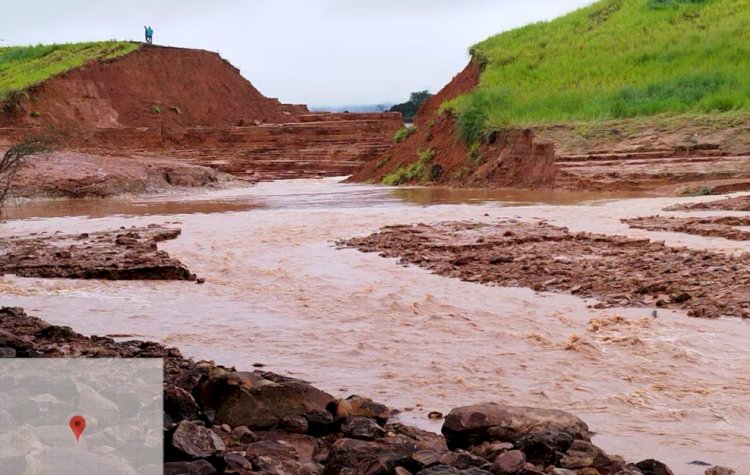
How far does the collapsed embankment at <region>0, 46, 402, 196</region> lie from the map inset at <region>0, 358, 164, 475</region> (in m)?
24.5

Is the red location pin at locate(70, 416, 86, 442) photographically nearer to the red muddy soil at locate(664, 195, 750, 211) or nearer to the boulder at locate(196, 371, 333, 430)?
the boulder at locate(196, 371, 333, 430)

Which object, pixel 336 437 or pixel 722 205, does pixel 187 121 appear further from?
pixel 336 437

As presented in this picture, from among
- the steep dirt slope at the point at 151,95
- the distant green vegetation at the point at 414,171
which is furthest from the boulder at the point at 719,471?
the steep dirt slope at the point at 151,95

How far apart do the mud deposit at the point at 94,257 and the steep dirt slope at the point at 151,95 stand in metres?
33.1

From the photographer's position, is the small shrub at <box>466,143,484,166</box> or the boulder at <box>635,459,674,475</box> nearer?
the boulder at <box>635,459,674,475</box>

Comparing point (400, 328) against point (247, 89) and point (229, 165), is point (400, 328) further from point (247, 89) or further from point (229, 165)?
point (247, 89)

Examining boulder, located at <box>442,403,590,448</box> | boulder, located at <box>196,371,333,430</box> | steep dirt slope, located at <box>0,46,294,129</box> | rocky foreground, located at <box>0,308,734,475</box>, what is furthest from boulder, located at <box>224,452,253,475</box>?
steep dirt slope, located at <box>0,46,294,129</box>

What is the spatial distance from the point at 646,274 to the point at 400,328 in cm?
285

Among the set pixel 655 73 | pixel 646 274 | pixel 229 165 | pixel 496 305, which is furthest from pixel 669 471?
pixel 229 165

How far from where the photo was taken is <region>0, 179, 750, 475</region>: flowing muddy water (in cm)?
467

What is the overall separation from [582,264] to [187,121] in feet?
147

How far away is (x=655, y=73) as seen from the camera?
27.3 metres

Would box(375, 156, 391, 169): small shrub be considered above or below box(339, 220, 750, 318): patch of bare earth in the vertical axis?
above

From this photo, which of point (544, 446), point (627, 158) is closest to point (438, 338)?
point (544, 446)
